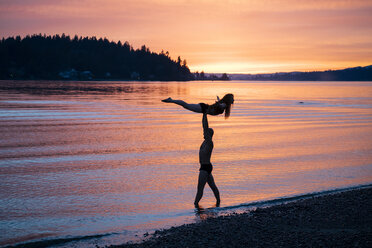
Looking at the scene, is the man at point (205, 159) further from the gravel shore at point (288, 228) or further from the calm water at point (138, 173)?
the gravel shore at point (288, 228)

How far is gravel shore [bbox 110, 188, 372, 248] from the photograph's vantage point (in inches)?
292

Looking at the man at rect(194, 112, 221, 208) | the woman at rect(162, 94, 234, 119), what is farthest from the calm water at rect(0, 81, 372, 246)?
the woman at rect(162, 94, 234, 119)

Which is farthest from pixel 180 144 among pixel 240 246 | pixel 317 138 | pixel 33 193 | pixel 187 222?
pixel 240 246

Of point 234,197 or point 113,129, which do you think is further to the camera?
point 113,129

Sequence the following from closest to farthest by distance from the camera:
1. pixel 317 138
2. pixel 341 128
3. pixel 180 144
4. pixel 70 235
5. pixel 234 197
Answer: pixel 70 235
pixel 234 197
pixel 180 144
pixel 317 138
pixel 341 128

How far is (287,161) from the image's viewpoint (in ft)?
57.1

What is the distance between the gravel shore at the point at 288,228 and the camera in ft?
24.3

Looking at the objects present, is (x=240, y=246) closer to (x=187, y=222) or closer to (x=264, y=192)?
(x=187, y=222)

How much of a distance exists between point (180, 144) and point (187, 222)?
12286mm

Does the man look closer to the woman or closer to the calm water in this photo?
the calm water

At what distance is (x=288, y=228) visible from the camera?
8.43 metres

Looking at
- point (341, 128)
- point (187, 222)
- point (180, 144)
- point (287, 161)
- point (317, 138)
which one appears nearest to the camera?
point (187, 222)

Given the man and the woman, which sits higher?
the woman

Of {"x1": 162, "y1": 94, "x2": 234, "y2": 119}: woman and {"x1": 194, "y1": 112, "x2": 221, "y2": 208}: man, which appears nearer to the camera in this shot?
{"x1": 162, "y1": 94, "x2": 234, "y2": 119}: woman
